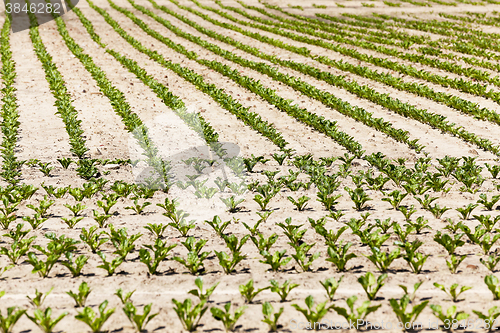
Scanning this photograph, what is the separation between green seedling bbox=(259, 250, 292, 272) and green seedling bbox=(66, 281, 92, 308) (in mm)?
1817

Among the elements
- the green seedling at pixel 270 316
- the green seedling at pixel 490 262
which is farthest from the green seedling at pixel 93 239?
the green seedling at pixel 490 262

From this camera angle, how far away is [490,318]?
398 centimetres

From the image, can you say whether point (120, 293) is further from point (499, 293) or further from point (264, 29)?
point (264, 29)

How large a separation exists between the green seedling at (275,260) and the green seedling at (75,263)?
197cm

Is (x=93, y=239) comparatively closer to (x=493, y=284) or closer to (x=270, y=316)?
(x=270, y=316)

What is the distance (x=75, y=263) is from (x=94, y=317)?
122 cm

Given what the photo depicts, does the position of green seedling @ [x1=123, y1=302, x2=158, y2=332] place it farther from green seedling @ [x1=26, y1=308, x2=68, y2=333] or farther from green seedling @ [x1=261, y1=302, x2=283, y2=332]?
green seedling @ [x1=261, y1=302, x2=283, y2=332]

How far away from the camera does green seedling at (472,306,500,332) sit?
3898 millimetres

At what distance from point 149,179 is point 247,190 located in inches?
66.2

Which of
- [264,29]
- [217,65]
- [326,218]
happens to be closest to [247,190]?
[326,218]

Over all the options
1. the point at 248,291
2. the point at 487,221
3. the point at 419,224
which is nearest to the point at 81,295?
the point at 248,291

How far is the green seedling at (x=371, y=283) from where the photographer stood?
445 cm

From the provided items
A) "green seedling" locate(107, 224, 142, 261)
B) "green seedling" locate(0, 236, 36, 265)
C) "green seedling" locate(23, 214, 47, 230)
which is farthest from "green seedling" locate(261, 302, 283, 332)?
"green seedling" locate(23, 214, 47, 230)

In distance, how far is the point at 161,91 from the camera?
13.3 meters
